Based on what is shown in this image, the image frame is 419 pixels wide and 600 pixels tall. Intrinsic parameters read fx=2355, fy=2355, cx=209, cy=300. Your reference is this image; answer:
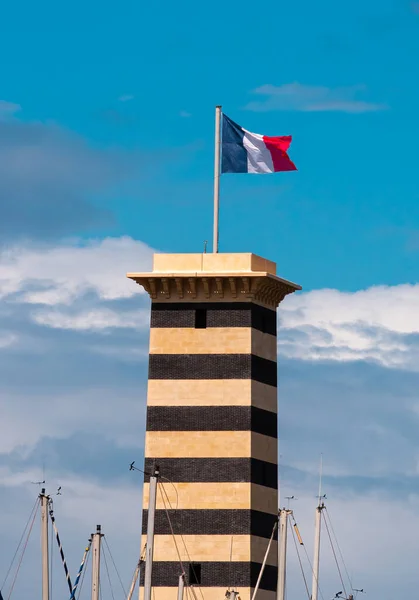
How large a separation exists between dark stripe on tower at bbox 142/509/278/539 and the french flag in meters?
14.8

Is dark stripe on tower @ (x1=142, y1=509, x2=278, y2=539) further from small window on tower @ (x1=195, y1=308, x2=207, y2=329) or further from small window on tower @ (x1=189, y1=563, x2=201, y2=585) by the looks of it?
small window on tower @ (x1=195, y1=308, x2=207, y2=329)

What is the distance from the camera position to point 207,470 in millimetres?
97062

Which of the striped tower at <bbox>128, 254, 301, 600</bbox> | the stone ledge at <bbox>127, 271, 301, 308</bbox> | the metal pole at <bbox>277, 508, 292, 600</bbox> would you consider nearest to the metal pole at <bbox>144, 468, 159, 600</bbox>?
the striped tower at <bbox>128, 254, 301, 600</bbox>

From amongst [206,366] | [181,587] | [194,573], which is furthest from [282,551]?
[206,366]

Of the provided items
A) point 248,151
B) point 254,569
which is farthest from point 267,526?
point 248,151

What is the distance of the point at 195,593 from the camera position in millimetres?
96625

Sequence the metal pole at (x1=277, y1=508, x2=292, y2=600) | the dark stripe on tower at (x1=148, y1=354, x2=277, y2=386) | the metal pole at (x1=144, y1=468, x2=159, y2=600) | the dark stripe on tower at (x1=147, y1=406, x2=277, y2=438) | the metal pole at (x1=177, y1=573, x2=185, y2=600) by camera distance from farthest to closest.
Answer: the metal pole at (x1=277, y1=508, x2=292, y2=600)
the dark stripe on tower at (x1=148, y1=354, x2=277, y2=386)
the dark stripe on tower at (x1=147, y1=406, x2=277, y2=438)
the metal pole at (x1=177, y1=573, x2=185, y2=600)
the metal pole at (x1=144, y1=468, x2=159, y2=600)

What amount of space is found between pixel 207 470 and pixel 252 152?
46.0 ft

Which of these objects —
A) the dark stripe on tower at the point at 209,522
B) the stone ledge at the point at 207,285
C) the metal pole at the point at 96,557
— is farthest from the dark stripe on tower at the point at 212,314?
the metal pole at the point at 96,557

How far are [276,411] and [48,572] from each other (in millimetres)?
13065

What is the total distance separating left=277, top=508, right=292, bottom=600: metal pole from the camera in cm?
9881

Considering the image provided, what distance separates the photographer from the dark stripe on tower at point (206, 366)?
9806 cm

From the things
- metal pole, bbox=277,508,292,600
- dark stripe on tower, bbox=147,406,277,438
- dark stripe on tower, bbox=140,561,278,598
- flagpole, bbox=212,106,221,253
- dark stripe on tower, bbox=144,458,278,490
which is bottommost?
dark stripe on tower, bbox=140,561,278,598

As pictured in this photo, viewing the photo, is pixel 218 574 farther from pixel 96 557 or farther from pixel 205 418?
pixel 96 557
